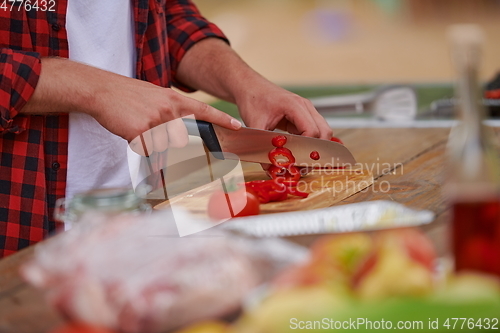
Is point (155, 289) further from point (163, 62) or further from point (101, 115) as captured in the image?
point (163, 62)

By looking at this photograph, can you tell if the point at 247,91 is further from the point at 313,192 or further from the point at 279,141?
the point at 313,192

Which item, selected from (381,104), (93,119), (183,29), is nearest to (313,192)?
(93,119)

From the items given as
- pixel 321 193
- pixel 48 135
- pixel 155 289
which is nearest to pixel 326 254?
pixel 155 289

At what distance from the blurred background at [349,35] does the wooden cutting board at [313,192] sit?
4.85 meters

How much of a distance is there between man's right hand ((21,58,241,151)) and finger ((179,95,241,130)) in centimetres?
3

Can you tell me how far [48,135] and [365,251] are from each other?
1.06 m

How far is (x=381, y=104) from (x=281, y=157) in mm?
1074

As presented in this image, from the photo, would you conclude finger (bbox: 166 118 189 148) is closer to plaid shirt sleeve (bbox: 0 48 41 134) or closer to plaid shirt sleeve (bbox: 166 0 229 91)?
plaid shirt sleeve (bbox: 0 48 41 134)

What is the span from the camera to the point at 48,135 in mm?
1515

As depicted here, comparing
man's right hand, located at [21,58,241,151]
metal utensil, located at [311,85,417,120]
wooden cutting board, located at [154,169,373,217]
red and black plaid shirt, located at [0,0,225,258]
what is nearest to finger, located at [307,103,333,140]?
wooden cutting board, located at [154,169,373,217]

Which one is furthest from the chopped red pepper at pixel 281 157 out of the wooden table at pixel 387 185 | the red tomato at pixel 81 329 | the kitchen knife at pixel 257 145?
the red tomato at pixel 81 329

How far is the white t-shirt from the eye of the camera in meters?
1.54

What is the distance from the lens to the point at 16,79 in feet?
4.17

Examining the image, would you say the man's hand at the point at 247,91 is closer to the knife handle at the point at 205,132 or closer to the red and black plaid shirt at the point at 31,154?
the knife handle at the point at 205,132
